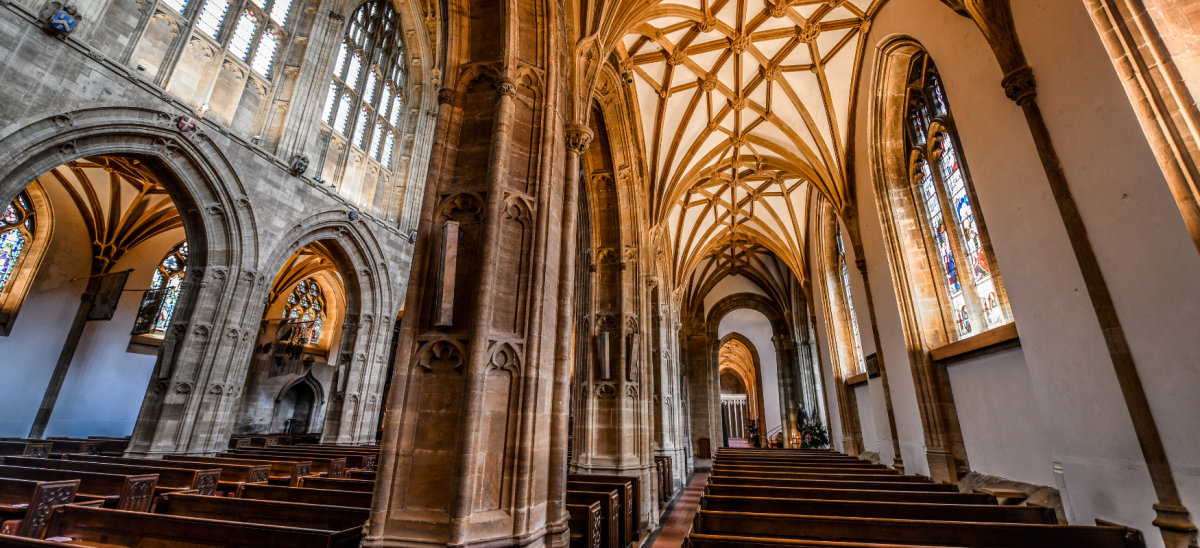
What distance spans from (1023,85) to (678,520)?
836cm

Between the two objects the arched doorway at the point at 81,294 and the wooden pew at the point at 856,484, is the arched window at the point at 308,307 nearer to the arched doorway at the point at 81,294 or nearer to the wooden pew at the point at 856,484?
the arched doorway at the point at 81,294

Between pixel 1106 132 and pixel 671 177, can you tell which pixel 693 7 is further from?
pixel 1106 132

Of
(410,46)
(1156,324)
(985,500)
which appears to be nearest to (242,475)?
(985,500)

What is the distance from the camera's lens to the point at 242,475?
20.6ft

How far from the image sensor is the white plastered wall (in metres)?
3.41

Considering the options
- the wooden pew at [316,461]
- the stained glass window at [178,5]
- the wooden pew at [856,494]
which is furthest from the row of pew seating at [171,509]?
the stained glass window at [178,5]

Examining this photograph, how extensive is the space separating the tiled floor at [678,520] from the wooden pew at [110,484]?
19.1ft

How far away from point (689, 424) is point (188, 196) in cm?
1895

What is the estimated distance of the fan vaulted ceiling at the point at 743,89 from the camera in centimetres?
934

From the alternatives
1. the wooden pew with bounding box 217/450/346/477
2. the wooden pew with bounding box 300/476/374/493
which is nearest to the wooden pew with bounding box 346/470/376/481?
the wooden pew with bounding box 300/476/374/493

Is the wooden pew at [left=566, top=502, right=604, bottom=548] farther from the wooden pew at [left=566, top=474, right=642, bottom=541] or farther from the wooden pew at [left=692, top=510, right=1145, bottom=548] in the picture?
the wooden pew at [left=566, top=474, right=642, bottom=541]

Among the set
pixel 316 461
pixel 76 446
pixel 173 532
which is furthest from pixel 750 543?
pixel 76 446

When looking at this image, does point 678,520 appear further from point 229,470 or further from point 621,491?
point 229,470

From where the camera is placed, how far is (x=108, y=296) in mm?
12422
